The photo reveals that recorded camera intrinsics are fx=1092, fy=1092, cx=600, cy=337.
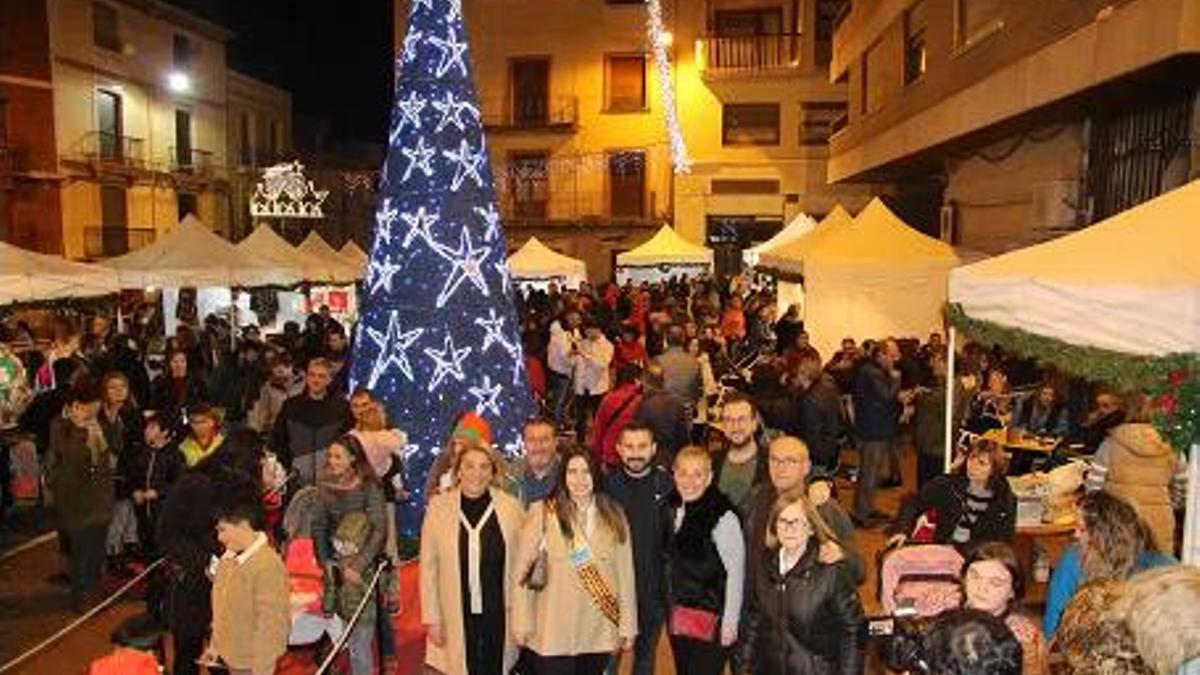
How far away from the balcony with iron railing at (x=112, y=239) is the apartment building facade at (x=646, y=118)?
34.9ft

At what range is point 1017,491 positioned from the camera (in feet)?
26.0

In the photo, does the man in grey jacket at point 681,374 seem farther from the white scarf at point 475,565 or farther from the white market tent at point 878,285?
the white scarf at point 475,565

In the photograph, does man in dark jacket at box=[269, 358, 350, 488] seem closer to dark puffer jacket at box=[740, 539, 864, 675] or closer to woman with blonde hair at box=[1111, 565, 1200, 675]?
dark puffer jacket at box=[740, 539, 864, 675]

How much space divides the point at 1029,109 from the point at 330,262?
1214cm

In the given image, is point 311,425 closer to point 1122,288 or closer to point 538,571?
point 538,571

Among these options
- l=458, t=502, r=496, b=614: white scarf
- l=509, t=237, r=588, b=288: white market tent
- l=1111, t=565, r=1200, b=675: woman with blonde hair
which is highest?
l=509, t=237, r=588, b=288: white market tent

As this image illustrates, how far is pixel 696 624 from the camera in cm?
536

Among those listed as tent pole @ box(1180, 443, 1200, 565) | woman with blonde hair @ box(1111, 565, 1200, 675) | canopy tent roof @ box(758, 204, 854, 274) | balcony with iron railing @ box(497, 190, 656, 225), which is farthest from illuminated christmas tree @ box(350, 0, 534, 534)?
balcony with iron railing @ box(497, 190, 656, 225)

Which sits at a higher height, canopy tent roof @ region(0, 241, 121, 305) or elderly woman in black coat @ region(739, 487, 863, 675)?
canopy tent roof @ region(0, 241, 121, 305)

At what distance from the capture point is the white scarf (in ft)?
17.9

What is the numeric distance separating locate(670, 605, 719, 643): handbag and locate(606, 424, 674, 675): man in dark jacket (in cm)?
25

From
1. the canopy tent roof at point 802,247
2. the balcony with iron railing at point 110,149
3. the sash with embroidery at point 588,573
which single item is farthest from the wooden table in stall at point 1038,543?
the balcony with iron railing at point 110,149

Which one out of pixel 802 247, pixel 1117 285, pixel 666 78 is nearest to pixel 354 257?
pixel 802 247

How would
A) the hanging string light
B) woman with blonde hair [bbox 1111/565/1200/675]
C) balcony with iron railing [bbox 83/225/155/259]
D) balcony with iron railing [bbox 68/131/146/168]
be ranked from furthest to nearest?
balcony with iron railing [bbox 83/225/155/259]
balcony with iron railing [bbox 68/131/146/168]
the hanging string light
woman with blonde hair [bbox 1111/565/1200/675]
